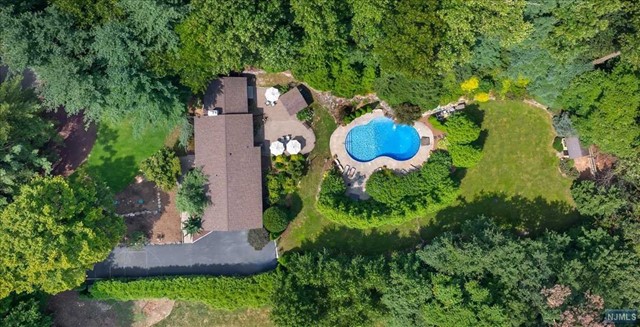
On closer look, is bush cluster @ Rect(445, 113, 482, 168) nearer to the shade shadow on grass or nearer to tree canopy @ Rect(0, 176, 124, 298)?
tree canopy @ Rect(0, 176, 124, 298)

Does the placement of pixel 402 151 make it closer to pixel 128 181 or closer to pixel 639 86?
pixel 639 86

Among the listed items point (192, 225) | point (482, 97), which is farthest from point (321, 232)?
point (482, 97)

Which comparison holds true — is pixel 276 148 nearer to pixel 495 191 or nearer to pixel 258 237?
pixel 258 237

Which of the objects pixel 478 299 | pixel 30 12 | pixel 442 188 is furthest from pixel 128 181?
pixel 478 299

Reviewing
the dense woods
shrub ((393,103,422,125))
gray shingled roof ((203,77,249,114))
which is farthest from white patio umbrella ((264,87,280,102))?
the dense woods

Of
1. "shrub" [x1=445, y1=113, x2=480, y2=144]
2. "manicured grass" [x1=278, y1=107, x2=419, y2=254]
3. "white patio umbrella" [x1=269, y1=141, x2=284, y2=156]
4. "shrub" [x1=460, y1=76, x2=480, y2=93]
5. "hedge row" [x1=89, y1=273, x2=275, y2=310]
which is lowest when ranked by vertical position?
"hedge row" [x1=89, y1=273, x2=275, y2=310]
